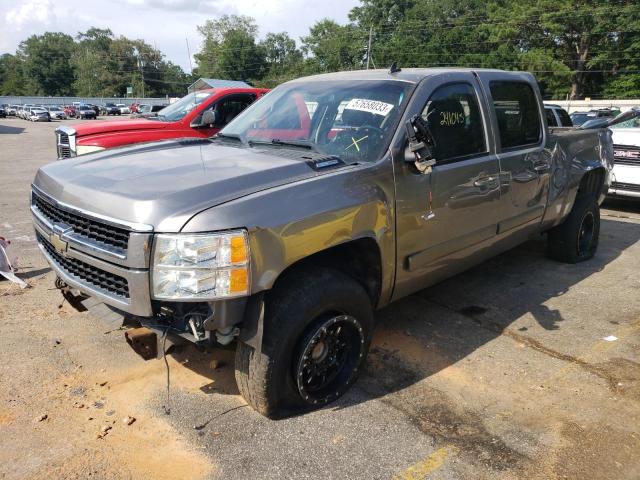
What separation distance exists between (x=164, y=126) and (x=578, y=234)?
606cm

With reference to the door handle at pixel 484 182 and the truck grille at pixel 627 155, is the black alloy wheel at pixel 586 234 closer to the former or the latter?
the door handle at pixel 484 182

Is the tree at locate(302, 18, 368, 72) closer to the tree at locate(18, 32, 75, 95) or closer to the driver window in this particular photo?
the tree at locate(18, 32, 75, 95)

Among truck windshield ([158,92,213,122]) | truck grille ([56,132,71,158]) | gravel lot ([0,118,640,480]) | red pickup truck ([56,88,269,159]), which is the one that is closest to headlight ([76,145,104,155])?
red pickup truck ([56,88,269,159])

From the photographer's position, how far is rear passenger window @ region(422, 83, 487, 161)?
3521mm

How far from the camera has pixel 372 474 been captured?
8.29 feet

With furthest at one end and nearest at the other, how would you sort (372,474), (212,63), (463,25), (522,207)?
A: (212,63)
(463,25)
(522,207)
(372,474)

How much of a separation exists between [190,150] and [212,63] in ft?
356

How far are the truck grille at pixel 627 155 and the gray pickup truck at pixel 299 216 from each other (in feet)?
15.6

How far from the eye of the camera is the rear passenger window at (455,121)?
3.52 metres

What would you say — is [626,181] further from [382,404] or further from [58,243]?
[58,243]

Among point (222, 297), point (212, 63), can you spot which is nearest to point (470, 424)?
point (222, 297)

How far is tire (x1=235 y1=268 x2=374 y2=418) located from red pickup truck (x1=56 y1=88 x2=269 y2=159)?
14.9 feet

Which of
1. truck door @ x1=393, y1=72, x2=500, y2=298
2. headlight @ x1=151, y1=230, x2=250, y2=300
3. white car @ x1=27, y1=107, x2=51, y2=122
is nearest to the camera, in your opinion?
headlight @ x1=151, y1=230, x2=250, y2=300

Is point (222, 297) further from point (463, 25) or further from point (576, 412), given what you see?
point (463, 25)
